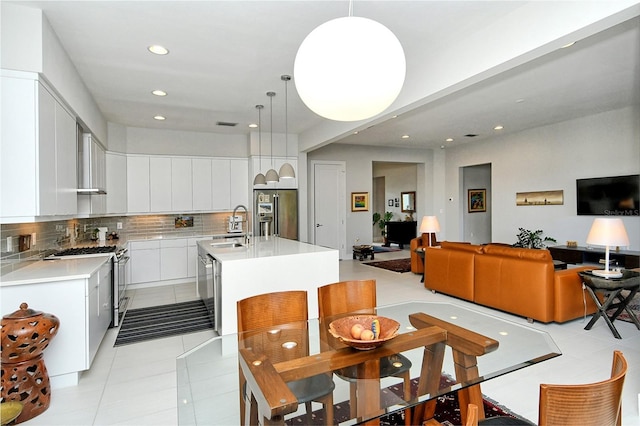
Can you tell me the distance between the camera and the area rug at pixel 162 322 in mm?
3752

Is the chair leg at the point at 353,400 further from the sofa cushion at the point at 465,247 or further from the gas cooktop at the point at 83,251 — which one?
the sofa cushion at the point at 465,247

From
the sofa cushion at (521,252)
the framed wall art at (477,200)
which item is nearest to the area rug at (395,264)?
the framed wall art at (477,200)

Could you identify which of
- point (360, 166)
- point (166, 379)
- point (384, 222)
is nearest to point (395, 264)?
point (360, 166)

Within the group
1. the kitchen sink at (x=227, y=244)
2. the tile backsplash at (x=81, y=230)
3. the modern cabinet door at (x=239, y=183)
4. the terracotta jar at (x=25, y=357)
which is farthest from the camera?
the modern cabinet door at (x=239, y=183)

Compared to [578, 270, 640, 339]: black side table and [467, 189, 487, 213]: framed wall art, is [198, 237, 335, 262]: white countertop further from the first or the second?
[467, 189, 487, 213]: framed wall art

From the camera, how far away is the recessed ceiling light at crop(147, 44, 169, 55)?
10.5ft

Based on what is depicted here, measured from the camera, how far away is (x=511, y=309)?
4164 millimetres

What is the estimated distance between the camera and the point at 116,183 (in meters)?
5.66

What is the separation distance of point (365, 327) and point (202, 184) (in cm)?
536

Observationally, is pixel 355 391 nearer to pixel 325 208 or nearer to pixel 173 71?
pixel 173 71

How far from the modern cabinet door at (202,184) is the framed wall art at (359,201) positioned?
152 inches

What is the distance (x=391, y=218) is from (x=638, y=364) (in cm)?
923

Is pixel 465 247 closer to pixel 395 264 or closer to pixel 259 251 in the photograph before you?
pixel 259 251

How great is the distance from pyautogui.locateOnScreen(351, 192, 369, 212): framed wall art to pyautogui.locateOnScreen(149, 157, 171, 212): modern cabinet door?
4565 mm
